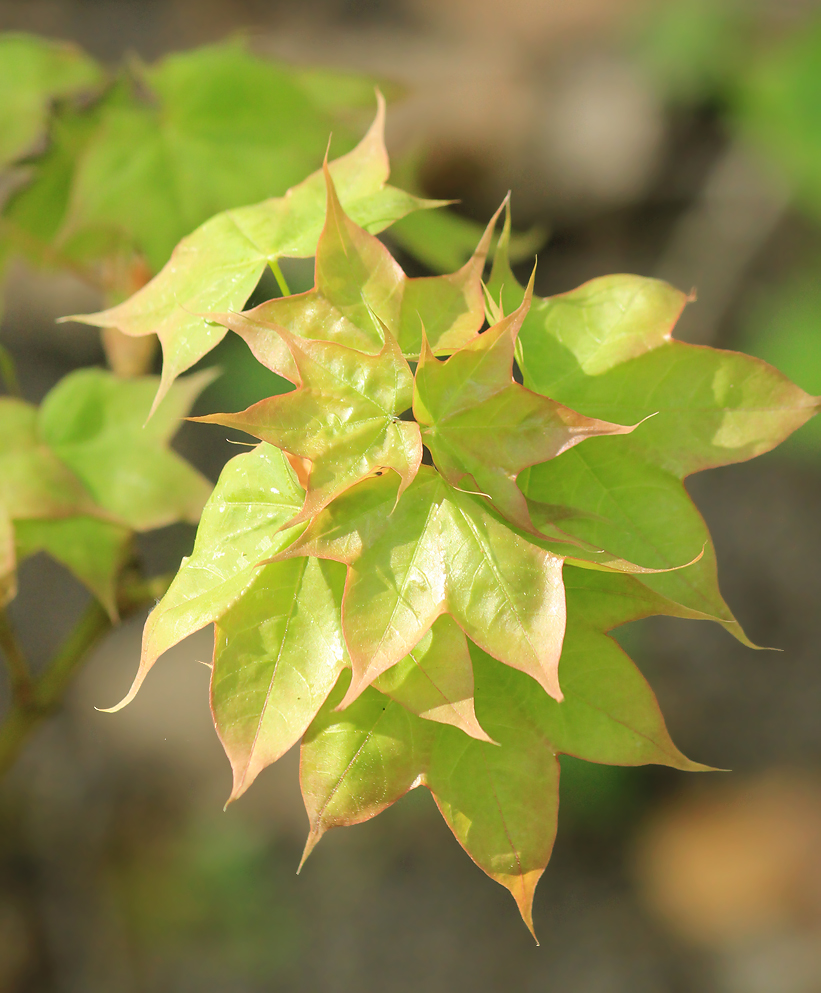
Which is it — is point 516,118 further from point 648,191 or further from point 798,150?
point 798,150

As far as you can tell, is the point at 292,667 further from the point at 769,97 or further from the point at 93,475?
the point at 769,97

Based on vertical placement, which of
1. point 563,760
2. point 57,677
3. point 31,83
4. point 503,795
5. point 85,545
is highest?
point 31,83

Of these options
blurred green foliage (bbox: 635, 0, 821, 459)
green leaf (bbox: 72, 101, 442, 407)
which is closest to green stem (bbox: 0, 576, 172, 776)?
green leaf (bbox: 72, 101, 442, 407)

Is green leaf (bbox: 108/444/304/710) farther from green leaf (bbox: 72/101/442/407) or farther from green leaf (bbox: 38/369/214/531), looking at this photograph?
green leaf (bbox: 38/369/214/531)

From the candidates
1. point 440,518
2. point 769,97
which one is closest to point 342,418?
point 440,518

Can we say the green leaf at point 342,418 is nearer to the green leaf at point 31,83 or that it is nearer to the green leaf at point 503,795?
the green leaf at point 503,795

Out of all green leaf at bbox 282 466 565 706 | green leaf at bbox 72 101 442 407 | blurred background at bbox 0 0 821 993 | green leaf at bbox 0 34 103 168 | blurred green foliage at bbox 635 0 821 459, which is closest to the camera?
green leaf at bbox 282 466 565 706

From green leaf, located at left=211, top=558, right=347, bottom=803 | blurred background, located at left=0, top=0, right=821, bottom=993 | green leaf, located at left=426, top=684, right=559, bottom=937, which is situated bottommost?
blurred background, located at left=0, top=0, right=821, bottom=993

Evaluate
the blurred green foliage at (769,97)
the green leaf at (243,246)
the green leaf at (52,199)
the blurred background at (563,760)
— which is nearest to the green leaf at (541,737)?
the green leaf at (243,246)
